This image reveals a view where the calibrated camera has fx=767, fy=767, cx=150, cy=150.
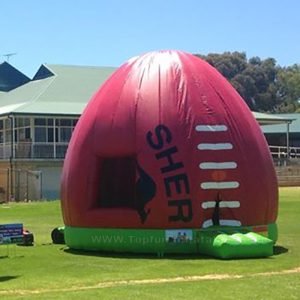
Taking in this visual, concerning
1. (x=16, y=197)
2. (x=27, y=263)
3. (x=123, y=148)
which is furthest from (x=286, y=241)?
(x=16, y=197)

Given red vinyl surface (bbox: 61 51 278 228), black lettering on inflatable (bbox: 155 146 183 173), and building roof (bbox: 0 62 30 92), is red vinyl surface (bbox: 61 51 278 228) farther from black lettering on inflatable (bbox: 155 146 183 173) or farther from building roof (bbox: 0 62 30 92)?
building roof (bbox: 0 62 30 92)

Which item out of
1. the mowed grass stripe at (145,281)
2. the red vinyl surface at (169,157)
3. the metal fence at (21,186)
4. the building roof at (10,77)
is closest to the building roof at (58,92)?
the building roof at (10,77)

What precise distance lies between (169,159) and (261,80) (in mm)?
98114

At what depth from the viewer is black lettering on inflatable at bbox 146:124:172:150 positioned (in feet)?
51.1

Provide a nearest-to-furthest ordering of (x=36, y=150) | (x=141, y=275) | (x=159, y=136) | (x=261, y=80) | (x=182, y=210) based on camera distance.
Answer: (x=141, y=275) < (x=182, y=210) < (x=159, y=136) < (x=36, y=150) < (x=261, y=80)

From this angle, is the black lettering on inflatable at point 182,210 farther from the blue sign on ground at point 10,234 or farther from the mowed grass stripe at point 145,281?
the blue sign on ground at point 10,234

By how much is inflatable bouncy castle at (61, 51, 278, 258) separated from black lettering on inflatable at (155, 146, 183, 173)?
2 cm

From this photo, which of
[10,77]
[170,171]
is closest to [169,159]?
[170,171]

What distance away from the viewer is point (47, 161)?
44.9 m

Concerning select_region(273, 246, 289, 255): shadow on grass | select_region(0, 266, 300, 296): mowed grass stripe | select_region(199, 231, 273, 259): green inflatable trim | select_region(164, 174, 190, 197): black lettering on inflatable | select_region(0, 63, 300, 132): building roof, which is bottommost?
select_region(0, 266, 300, 296): mowed grass stripe

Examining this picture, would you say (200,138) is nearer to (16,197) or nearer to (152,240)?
(152,240)

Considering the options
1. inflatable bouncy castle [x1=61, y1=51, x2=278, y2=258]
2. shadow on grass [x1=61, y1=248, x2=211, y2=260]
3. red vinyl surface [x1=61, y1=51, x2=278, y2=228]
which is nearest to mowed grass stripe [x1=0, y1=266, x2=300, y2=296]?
inflatable bouncy castle [x1=61, y1=51, x2=278, y2=258]

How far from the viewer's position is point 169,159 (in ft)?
50.8

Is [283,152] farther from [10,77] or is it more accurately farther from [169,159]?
[169,159]
